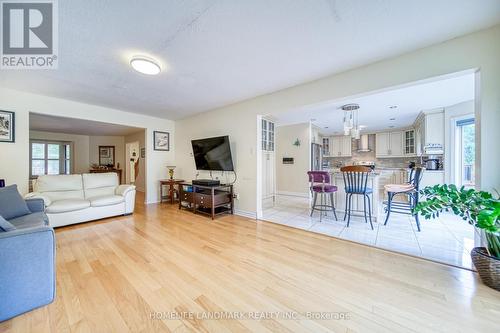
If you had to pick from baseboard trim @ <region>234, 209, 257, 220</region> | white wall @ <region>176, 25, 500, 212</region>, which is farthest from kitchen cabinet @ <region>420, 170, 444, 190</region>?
baseboard trim @ <region>234, 209, 257, 220</region>

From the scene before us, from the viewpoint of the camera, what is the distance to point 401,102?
12.4 feet

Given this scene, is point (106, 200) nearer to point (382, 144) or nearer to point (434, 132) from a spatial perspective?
point (434, 132)

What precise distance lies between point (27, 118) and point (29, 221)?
2.47m

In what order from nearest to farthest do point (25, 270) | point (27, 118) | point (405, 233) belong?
point (25, 270) < point (405, 233) < point (27, 118)

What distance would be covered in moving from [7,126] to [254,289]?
475cm

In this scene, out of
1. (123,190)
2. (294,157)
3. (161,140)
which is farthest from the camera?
(294,157)

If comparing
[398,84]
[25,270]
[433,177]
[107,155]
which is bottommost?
[25,270]

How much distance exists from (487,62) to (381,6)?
1276 mm

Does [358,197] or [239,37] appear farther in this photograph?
[358,197]

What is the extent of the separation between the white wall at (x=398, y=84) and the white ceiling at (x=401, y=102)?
24 cm

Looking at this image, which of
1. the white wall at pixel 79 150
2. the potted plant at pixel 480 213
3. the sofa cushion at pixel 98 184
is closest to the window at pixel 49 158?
the white wall at pixel 79 150

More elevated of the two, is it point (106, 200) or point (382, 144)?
point (382, 144)

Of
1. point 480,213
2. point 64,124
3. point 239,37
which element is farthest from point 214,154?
point 64,124

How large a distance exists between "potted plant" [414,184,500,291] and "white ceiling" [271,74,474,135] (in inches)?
54.7
